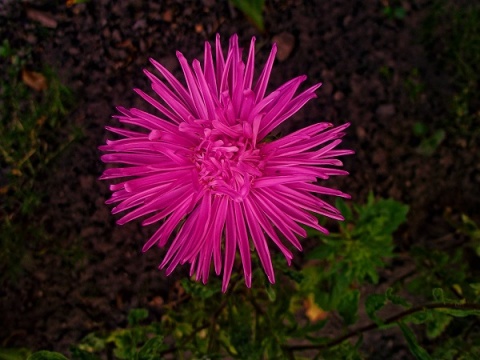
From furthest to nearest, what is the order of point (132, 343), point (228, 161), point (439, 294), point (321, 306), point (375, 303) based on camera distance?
point (321, 306) → point (132, 343) → point (375, 303) → point (439, 294) → point (228, 161)

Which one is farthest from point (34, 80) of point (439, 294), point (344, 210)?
point (439, 294)

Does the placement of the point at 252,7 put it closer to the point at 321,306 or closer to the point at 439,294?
the point at 321,306

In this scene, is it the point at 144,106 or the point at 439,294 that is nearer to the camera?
the point at 439,294

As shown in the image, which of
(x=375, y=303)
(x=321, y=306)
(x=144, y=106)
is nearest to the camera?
(x=375, y=303)

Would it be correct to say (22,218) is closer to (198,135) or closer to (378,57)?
(198,135)

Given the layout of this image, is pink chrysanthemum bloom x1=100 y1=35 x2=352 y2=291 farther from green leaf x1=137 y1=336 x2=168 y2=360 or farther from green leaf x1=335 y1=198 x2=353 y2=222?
green leaf x1=335 y1=198 x2=353 y2=222

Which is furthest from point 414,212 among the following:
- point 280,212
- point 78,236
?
point 78,236

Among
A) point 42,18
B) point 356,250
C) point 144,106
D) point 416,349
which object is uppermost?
point 42,18
